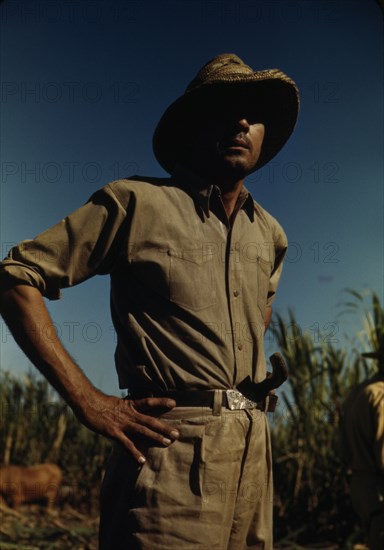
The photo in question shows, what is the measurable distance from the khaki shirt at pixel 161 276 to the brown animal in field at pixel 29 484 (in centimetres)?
476

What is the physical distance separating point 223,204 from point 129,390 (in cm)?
63

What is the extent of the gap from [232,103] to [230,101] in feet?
0.05

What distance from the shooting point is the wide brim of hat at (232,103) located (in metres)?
2.07

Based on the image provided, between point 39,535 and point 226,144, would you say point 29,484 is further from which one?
point 226,144

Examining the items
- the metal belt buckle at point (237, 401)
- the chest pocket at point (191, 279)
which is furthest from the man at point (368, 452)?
the chest pocket at point (191, 279)

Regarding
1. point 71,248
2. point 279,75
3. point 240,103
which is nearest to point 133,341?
point 71,248

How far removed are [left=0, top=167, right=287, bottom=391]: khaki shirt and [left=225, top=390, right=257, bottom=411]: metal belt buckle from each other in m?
0.03

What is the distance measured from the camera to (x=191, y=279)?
74.0 inches

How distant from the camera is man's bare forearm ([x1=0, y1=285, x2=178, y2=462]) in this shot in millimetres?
1764

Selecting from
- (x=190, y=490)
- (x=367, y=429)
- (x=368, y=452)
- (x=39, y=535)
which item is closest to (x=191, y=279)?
(x=190, y=490)

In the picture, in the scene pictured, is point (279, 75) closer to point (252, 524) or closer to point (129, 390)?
point (129, 390)

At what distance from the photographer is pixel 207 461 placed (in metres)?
1.76

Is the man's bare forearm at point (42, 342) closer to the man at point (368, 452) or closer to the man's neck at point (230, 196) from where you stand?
the man's neck at point (230, 196)

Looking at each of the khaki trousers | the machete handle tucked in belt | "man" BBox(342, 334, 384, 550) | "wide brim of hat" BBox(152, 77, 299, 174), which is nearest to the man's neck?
"wide brim of hat" BBox(152, 77, 299, 174)
